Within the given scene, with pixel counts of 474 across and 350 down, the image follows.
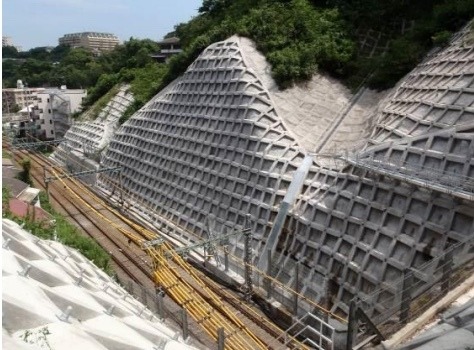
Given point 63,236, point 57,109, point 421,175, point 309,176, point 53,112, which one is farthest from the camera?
point 53,112

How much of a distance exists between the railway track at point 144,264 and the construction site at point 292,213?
0.10 m

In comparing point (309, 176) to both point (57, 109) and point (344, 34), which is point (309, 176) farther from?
point (57, 109)

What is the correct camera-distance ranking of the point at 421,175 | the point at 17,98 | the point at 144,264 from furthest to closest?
1. the point at 17,98
2. the point at 144,264
3. the point at 421,175

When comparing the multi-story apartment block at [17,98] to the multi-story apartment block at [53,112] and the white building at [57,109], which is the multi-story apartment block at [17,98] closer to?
the multi-story apartment block at [53,112]

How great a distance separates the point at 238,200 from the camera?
71.8ft

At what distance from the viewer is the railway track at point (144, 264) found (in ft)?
53.0

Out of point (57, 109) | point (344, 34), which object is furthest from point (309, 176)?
point (57, 109)

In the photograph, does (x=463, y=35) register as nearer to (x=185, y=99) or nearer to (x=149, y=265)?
(x=185, y=99)

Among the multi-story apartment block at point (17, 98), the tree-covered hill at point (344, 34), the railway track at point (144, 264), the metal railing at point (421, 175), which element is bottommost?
the railway track at point (144, 264)

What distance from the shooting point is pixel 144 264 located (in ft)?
73.7

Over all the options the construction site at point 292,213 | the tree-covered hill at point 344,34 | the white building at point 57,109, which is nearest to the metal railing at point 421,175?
the construction site at point 292,213

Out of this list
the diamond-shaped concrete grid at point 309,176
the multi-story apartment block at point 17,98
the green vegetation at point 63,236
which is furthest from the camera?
the multi-story apartment block at point 17,98

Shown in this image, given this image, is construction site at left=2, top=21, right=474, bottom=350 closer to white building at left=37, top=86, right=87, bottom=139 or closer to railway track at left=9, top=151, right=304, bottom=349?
railway track at left=9, top=151, right=304, bottom=349

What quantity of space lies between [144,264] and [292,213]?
876cm
